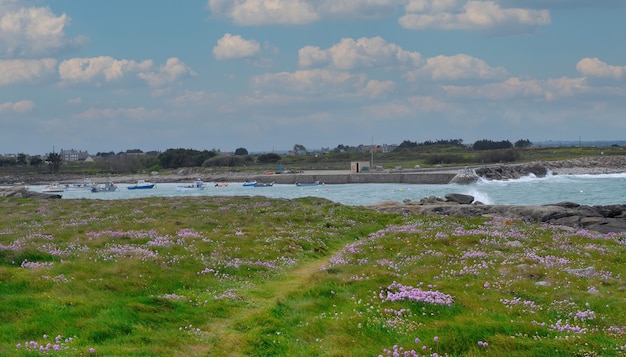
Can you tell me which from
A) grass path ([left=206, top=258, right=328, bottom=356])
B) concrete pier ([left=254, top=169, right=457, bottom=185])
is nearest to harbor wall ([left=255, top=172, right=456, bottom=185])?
concrete pier ([left=254, top=169, right=457, bottom=185])

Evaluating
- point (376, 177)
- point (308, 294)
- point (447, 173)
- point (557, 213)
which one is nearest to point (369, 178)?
point (376, 177)

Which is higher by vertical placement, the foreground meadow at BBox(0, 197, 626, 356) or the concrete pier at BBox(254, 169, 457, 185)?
the foreground meadow at BBox(0, 197, 626, 356)

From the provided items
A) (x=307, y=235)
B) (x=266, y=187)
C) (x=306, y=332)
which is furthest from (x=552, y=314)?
(x=266, y=187)

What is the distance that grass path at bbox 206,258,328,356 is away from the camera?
1038cm

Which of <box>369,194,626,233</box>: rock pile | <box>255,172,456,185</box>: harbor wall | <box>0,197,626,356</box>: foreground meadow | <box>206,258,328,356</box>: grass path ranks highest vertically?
<box>0,197,626,356</box>: foreground meadow

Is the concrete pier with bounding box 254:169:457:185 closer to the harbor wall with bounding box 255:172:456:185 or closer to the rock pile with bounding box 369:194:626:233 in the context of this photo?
the harbor wall with bounding box 255:172:456:185

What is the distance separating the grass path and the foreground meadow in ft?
0.15

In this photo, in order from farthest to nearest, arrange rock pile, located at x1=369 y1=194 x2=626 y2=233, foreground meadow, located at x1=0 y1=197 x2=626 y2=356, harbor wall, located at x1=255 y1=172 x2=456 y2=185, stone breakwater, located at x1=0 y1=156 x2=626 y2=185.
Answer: stone breakwater, located at x1=0 y1=156 x2=626 y2=185
harbor wall, located at x1=255 y1=172 x2=456 y2=185
rock pile, located at x1=369 y1=194 x2=626 y2=233
foreground meadow, located at x1=0 y1=197 x2=626 y2=356

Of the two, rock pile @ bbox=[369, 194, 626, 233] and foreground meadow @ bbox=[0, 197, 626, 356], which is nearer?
foreground meadow @ bbox=[0, 197, 626, 356]

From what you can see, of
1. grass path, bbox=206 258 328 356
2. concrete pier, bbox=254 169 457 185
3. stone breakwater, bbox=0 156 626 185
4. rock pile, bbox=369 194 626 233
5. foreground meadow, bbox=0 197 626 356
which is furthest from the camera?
stone breakwater, bbox=0 156 626 185

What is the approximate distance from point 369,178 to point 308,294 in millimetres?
127703

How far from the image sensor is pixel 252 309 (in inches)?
518

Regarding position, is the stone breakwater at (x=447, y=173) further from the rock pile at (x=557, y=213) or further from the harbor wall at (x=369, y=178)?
the rock pile at (x=557, y=213)

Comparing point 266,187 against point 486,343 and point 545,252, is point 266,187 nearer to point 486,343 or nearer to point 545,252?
point 545,252
